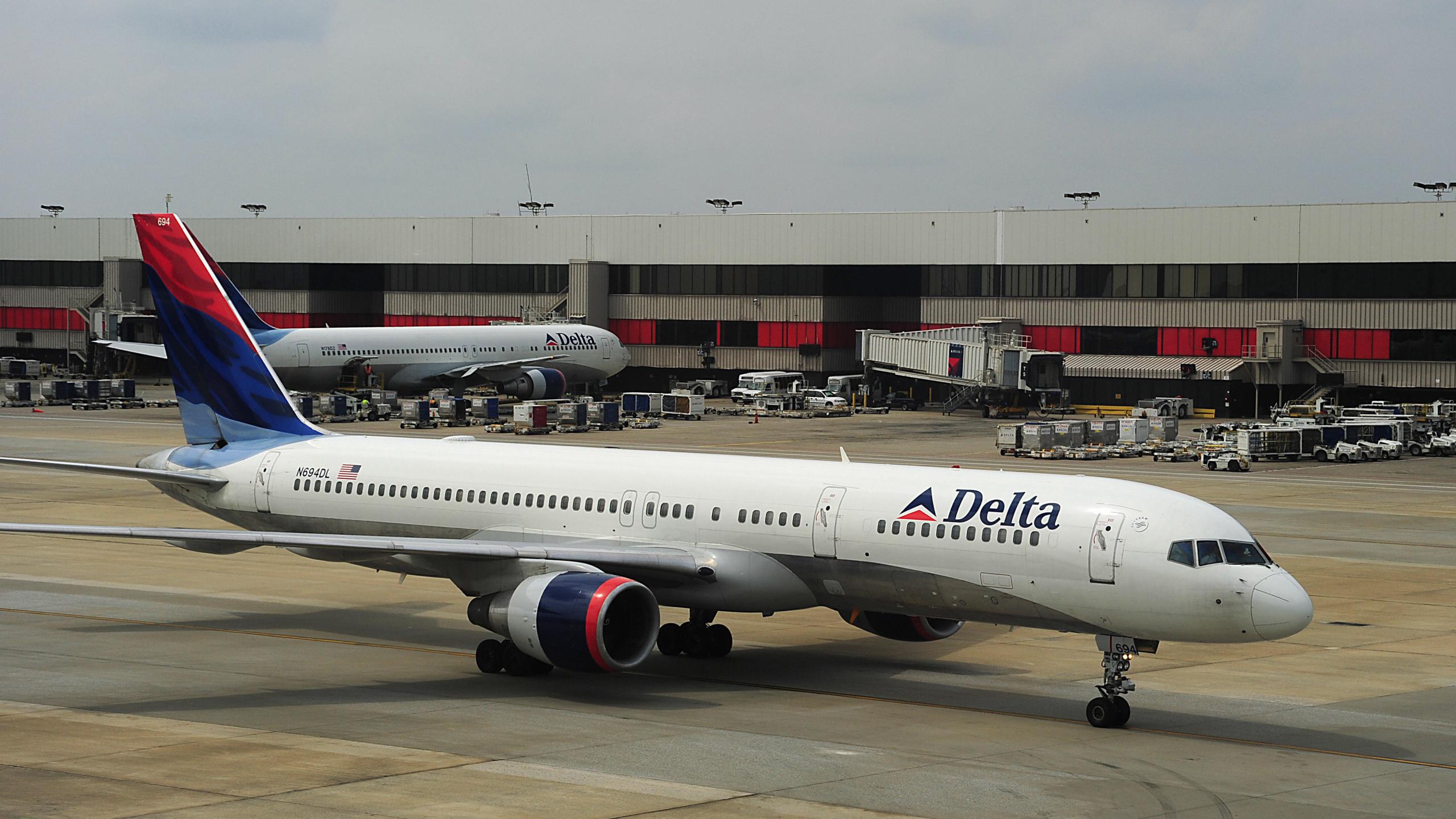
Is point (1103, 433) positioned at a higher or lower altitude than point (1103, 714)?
higher

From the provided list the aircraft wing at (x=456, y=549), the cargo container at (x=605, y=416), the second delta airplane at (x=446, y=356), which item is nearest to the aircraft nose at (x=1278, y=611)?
the aircraft wing at (x=456, y=549)

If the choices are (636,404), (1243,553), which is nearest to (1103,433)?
(636,404)

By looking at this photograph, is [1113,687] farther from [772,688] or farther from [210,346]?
[210,346]

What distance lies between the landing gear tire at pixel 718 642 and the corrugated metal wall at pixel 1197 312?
83.7 meters

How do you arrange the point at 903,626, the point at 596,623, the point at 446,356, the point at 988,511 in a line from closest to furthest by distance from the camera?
the point at 596,623
the point at 988,511
the point at 903,626
the point at 446,356

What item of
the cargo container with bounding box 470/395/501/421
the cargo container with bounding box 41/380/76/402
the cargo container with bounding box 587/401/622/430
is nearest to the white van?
the cargo container with bounding box 587/401/622/430

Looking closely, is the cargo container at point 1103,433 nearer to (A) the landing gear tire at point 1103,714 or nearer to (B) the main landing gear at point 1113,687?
(B) the main landing gear at point 1113,687

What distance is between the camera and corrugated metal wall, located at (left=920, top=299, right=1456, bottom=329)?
10194 centimetres

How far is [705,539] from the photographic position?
2903 cm

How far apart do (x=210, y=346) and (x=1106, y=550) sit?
2083cm

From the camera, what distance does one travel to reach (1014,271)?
115375mm

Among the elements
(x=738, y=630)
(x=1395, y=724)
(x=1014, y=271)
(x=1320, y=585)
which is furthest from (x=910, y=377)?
(x=1395, y=724)

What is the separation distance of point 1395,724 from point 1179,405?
82.7 metres

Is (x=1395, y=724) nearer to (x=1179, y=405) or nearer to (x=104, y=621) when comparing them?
(x=104, y=621)
